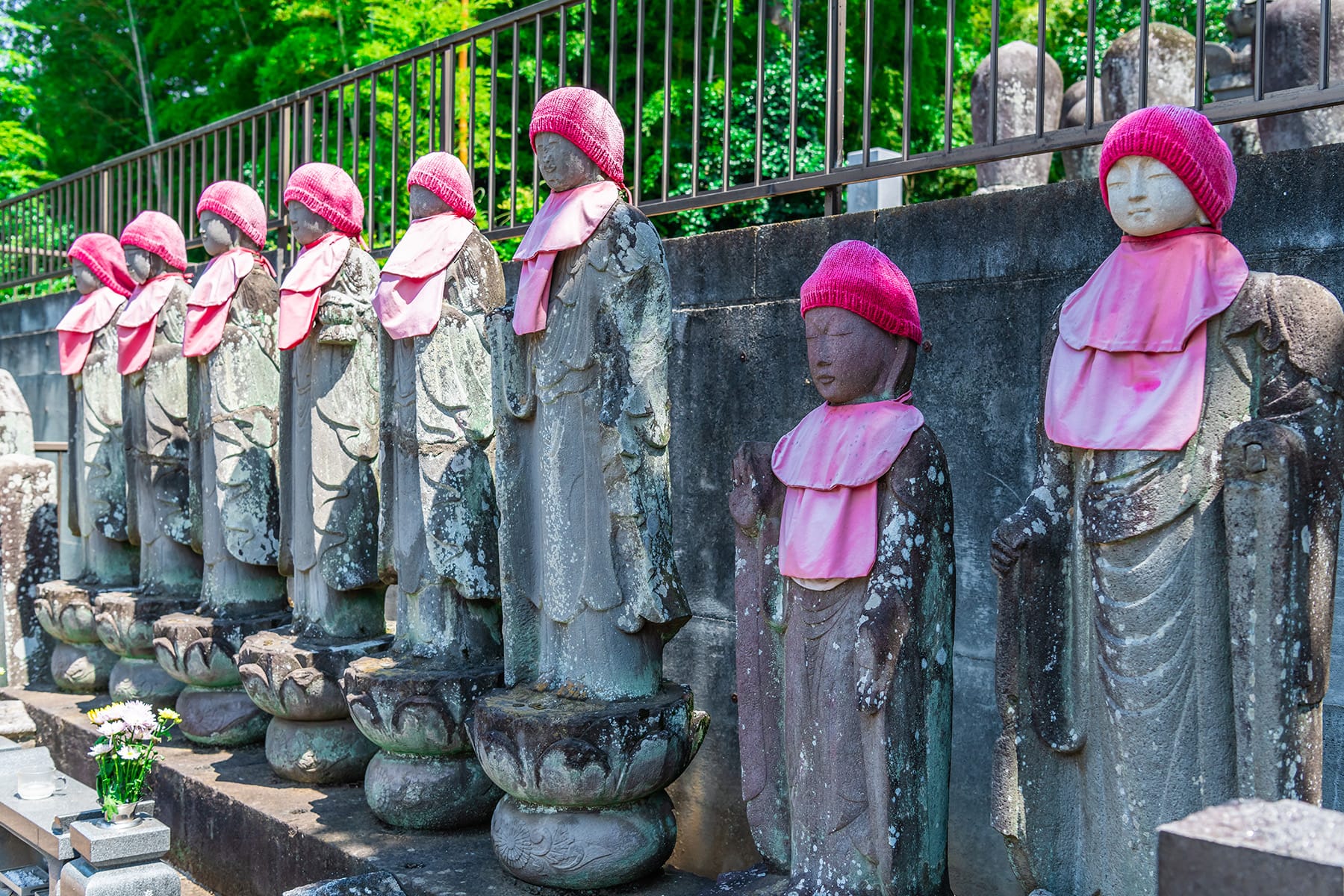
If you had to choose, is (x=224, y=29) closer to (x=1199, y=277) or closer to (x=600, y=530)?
(x=600, y=530)

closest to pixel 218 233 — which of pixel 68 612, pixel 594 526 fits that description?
pixel 68 612

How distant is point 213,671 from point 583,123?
3.30 meters

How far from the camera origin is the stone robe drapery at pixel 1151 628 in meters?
Answer: 2.98

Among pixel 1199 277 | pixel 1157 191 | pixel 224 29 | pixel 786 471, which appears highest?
pixel 224 29

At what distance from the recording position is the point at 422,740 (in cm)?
482

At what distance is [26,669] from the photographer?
26.1 feet

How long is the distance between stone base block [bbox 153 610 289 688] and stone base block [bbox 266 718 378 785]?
2.01ft

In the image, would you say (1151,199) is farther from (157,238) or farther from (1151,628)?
(157,238)

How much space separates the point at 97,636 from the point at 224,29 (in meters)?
11.4

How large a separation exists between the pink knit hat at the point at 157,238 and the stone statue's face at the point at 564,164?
3.36 meters

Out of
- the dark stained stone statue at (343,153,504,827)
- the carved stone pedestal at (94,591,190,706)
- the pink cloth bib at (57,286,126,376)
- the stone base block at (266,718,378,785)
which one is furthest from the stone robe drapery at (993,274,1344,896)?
the pink cloth bib at (57,286,126,376)

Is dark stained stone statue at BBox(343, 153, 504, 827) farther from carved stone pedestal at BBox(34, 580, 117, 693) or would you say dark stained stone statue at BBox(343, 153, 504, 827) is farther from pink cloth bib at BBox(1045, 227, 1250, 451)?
carved stone pedestal at BBox(34, 580, 117, 693)

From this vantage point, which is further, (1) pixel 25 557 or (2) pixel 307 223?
(1) pixel 25 557

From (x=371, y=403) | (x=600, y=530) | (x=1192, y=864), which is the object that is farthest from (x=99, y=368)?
(x=1192, y=864)
